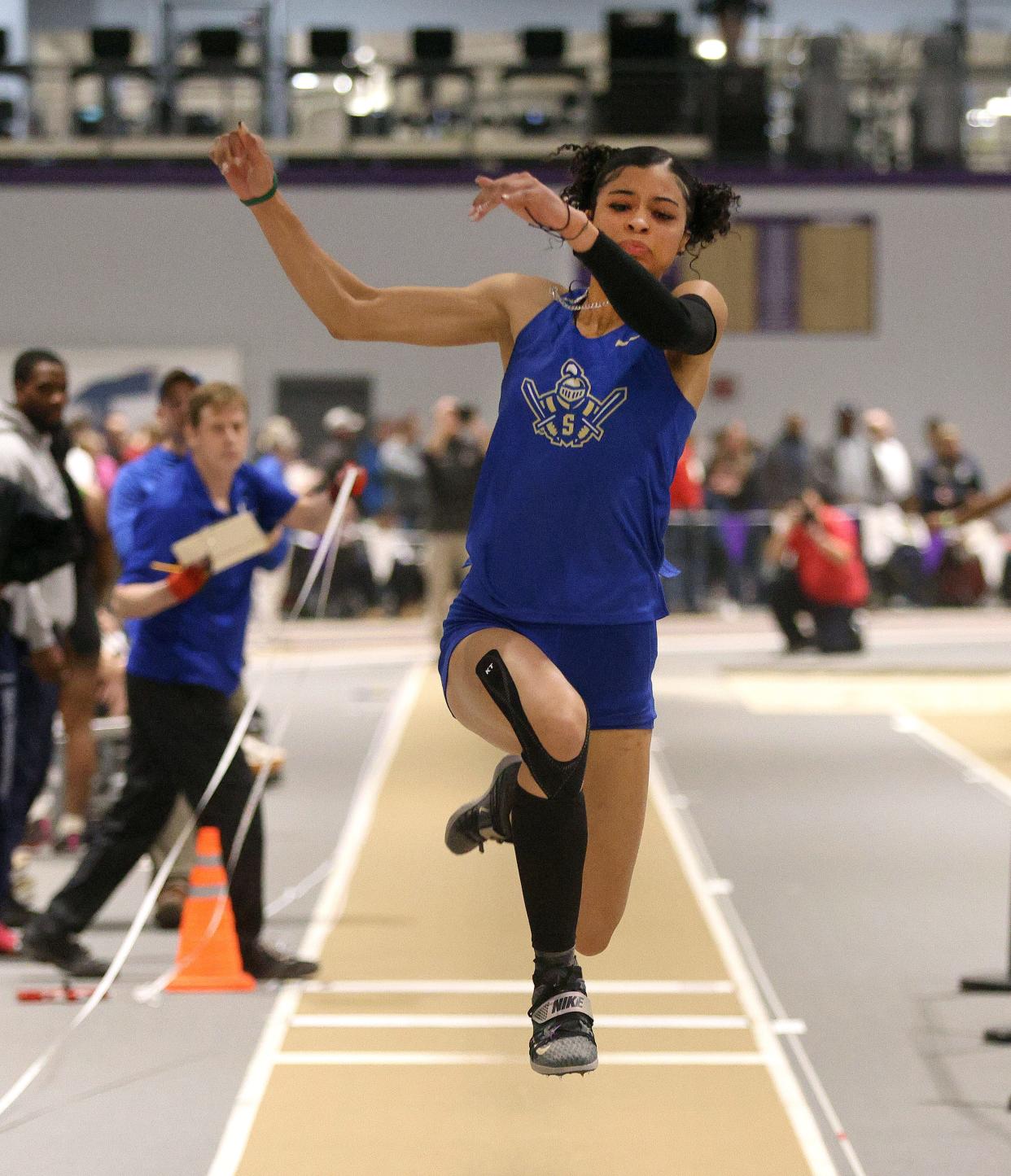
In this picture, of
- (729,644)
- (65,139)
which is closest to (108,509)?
(729,644)

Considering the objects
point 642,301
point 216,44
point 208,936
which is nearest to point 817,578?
point 216,44

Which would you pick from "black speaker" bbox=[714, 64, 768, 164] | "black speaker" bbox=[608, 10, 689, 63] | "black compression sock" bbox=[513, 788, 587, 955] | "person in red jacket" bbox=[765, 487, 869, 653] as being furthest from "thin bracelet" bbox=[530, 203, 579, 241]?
"black speaker" bbox=[608, 10, 689, 63]

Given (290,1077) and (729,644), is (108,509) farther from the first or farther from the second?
(729,644)

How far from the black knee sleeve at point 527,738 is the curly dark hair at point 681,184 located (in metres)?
0.92

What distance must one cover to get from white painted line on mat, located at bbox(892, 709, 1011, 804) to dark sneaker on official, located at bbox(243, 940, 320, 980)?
4.32 meters

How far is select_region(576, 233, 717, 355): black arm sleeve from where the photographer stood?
3145mm

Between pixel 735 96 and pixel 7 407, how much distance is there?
16.2 metres

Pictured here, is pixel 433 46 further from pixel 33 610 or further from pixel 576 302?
pixel 576 302

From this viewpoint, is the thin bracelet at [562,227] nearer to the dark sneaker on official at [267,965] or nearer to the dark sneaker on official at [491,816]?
the dark sneaker on official at [491,816]

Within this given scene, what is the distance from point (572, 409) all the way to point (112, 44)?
18.7m

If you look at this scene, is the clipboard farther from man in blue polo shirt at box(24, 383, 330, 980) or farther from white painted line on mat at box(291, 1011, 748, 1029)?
white painted line on mat at box(291, 1011, 748, 1029)

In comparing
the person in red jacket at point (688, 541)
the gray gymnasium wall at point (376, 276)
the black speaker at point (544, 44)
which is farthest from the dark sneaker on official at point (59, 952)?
the black speaker at point (544, 44)

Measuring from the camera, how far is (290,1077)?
5.05m

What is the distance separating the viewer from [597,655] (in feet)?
11.6
